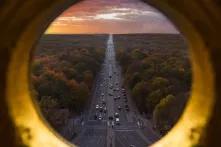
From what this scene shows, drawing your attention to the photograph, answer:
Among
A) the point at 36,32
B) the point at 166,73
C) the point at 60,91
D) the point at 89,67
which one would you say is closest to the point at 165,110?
the point at 60,91

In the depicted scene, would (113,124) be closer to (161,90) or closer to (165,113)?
(161,90)

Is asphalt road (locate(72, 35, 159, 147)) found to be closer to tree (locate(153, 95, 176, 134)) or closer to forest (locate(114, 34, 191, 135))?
forest (locate(114, 34, 191, 135))

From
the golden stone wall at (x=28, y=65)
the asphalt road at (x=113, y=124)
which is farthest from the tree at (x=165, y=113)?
the golden stone wall at (x=28, y=65)

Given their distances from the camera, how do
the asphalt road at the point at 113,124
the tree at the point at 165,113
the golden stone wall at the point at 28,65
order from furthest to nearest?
the asphalt road at the point at 113,124
the tree at the point at 165,113
the golden stone wall at the point at 28,65

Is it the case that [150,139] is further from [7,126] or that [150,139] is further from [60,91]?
[7,126]

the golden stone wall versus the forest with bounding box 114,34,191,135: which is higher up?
the golden stone wall

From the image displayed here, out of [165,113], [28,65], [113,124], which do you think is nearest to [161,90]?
[165,113]

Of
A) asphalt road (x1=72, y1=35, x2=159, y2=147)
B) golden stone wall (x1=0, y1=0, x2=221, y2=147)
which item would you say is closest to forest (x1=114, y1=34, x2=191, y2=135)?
asphalt road (x1=72, y1=35, x2=159, y2=147)

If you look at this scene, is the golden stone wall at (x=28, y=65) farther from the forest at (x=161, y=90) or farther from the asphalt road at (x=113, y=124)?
the asphalt road at (x=113, y=124)
